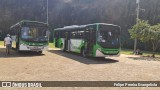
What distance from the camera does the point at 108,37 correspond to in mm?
22000

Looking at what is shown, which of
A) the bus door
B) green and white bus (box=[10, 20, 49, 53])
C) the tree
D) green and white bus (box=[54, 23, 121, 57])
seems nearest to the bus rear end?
green and white bus (box=[54, 23, 121, 57])

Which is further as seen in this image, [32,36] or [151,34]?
[151,34]

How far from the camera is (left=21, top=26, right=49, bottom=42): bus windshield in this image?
81.1 feet

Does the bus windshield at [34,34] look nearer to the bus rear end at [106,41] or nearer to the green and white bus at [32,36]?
the green and white bus at [32,36]

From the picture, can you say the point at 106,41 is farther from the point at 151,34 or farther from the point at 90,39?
the point at 151,34

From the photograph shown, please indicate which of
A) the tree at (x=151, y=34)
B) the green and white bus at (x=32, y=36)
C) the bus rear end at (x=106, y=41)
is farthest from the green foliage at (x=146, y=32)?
the green and white bus at (x=32, y=36)

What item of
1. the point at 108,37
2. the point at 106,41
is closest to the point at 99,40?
the point at 106,41

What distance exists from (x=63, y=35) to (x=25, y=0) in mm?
47089

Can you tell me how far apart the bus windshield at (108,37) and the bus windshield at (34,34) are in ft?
18.9

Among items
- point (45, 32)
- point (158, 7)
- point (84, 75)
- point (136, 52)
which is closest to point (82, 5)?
point (158, 7)

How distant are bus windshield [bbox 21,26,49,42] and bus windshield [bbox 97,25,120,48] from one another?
5.76m

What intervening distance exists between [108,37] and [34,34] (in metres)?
6.85

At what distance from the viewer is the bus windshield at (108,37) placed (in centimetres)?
2178

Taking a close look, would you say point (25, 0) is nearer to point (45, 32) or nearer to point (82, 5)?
point (82, 5)
